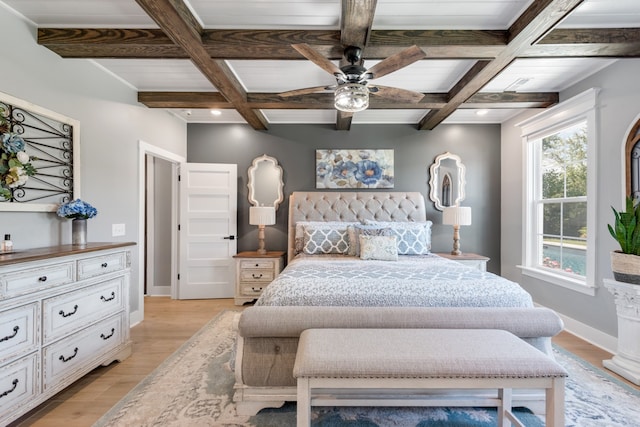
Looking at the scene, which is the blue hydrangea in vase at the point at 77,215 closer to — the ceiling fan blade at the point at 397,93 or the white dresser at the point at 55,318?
the white dresser at the point at 55,318

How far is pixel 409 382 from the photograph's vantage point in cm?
138

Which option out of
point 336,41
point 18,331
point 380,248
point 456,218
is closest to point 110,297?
point 18,331

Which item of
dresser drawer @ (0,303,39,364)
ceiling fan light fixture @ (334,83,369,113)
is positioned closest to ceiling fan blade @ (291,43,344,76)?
ceiling fan light fixture @ (334,83,369,113)

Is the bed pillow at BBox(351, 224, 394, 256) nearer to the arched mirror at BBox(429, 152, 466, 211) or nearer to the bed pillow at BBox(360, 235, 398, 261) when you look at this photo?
the bed pillow at BBox(360, 235, 398, 261)

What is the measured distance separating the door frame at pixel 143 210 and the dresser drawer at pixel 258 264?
1185 millimetres

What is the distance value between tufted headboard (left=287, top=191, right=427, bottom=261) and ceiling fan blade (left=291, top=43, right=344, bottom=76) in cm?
241

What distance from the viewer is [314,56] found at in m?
2.00

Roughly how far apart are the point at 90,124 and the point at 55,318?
5.99ft

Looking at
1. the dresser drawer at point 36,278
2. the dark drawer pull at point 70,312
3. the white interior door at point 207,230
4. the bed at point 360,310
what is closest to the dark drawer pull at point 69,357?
the dark drawer pull at point 70,312

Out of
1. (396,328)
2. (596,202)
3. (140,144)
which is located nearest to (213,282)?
(140,144)

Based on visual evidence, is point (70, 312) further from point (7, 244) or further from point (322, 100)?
point (322, 100)

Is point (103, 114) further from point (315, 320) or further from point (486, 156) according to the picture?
point (486, 156)

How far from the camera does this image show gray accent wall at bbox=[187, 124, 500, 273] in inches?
181

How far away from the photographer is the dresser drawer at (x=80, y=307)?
6.28 ft
